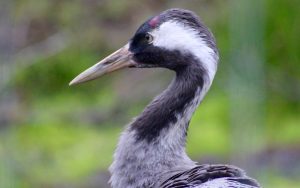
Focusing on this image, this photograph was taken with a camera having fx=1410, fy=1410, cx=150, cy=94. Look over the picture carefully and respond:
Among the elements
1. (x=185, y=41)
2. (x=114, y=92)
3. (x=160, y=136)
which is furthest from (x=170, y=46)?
(x=114, y=92)

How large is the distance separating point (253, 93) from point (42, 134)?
10.6 ft

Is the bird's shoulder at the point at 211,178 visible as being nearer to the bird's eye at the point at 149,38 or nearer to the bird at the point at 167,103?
the bird at the point at 167,103

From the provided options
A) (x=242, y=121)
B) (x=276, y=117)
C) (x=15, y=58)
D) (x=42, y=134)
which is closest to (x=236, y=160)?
(x=242, y=121)

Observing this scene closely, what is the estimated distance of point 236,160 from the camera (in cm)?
1246

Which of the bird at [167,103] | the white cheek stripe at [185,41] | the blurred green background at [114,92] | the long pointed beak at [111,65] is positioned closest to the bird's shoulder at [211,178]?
the bird at [167,103]

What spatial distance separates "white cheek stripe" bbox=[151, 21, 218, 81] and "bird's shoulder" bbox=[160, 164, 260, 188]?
60 cm

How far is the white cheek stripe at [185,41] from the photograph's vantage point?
7.94 metres

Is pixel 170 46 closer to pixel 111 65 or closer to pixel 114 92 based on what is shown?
pixel 111 65

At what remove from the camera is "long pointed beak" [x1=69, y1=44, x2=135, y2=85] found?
8.11 m

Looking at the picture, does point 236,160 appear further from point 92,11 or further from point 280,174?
point 92,11

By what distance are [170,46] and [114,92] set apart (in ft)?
25.5

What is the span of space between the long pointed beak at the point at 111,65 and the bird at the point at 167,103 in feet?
0.20

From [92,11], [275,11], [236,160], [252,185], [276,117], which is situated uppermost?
[92,11]

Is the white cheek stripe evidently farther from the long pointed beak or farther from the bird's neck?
the long pointed beak
